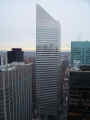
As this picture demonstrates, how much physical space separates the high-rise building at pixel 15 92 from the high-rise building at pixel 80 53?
4.18ft

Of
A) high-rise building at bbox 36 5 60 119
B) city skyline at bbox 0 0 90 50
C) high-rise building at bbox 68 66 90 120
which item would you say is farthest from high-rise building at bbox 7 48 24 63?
high-rise building at bbox 36 5 60 119

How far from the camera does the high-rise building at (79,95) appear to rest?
3.32m

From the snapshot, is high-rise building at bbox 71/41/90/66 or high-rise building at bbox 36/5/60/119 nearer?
high-rise building at bbox 71/41/90/66

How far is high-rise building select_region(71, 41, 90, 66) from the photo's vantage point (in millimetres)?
3670

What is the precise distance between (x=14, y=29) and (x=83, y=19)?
155cm

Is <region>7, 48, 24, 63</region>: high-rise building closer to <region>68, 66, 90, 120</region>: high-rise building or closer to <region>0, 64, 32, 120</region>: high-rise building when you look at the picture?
<region>0, 64, 32, 120</region>: high-rise building

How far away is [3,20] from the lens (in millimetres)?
2449

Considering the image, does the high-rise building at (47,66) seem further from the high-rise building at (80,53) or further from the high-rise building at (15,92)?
the high-rise building at (15,92)

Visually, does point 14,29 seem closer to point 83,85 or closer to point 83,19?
point 83,19

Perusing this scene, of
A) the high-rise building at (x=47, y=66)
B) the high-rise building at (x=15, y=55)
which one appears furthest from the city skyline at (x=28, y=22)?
the high-rise building at (x=47, y=66)

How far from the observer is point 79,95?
133 inches

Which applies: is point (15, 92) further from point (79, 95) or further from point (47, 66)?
point (47, 66)

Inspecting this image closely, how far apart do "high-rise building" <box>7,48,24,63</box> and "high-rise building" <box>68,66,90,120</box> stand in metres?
1.34

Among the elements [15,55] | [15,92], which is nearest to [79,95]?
[15,92]
